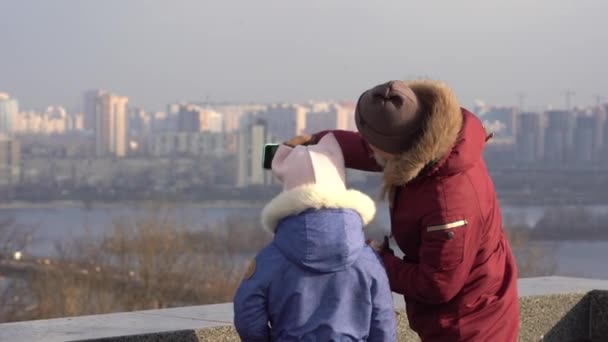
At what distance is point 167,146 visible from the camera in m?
119

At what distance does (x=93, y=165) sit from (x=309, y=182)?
11380 centimetres

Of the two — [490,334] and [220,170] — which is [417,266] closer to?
[490,334]

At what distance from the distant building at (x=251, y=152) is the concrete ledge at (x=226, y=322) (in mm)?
93000

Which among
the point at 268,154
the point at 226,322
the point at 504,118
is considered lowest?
the point at 504,118

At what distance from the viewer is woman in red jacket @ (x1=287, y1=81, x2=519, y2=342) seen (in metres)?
2.27

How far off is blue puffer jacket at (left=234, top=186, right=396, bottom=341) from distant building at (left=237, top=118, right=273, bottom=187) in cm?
9484

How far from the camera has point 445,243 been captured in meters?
2.27

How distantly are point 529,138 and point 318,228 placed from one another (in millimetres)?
111639

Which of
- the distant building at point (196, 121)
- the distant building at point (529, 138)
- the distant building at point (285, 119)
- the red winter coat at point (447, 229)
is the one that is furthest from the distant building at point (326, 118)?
the red winter coat at point (447, 229)

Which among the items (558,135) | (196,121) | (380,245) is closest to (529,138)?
(558,135)

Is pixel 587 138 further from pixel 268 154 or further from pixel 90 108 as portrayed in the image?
pixel 268 154

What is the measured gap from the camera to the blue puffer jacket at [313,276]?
2.20m

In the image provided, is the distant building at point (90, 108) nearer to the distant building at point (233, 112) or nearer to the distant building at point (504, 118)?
the distant building at point (233, 112)

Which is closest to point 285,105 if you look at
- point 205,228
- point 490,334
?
point 205,228
